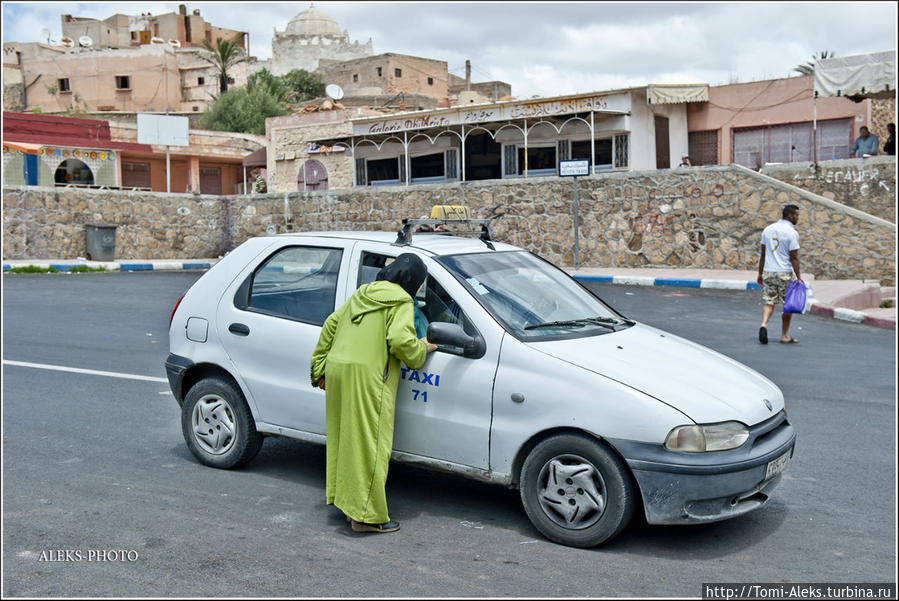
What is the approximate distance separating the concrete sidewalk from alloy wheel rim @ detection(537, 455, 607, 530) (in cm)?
1097

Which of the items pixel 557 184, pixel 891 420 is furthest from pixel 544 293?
A: pixel 557 184

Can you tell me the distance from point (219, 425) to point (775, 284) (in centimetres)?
845

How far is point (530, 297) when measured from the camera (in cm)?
532

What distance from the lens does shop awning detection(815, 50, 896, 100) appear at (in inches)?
776

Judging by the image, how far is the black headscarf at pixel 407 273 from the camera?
473 centimetres

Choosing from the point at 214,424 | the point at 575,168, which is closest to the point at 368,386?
the point at 214,424

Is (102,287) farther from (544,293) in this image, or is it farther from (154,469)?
(544,293)

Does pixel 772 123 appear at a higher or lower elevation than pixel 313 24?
lower

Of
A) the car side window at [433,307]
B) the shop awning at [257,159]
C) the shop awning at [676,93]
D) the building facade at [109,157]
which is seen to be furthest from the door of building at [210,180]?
the car side window at [433,307]

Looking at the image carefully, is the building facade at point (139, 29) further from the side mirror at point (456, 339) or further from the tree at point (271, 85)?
the side mirror at point (456, 339)

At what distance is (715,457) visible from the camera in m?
4.30

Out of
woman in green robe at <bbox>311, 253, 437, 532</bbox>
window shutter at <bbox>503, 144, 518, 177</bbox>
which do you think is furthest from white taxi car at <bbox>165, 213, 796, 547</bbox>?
window shutter at <bbox>503, 144, 518, 177</bbox>

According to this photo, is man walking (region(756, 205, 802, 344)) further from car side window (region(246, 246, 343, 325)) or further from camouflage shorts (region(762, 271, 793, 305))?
car side window (region(246, 246, 343, 325))

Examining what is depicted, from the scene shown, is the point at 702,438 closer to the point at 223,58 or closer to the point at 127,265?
the point at 127,265
